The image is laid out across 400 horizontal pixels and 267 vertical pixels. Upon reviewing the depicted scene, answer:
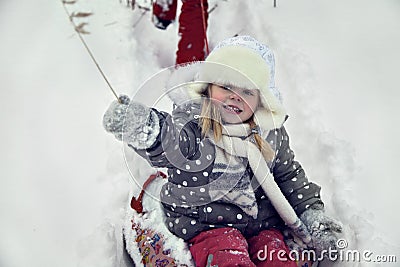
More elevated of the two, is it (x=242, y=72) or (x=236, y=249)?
(x=242, y=72)

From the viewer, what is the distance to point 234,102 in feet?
1.63

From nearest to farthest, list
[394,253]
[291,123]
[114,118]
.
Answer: [114,118] < [394,253] < [291,123]

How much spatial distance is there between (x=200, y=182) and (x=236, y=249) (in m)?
0.07

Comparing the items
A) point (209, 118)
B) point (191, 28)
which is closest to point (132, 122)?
point (209, 118)

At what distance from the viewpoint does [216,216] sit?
546mm

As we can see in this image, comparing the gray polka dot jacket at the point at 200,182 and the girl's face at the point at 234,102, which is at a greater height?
the girl's face at the point at 234,102

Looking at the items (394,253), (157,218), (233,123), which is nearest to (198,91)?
(233,123)

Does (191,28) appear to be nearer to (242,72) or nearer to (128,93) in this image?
(128,93)

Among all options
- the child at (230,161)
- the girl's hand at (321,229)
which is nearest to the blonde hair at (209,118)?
the child at (230,161)

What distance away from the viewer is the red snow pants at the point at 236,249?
52 cm

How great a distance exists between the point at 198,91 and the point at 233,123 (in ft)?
0.13

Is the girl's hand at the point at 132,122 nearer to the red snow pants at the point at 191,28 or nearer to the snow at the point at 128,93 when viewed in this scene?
the snow at the point at 128,93

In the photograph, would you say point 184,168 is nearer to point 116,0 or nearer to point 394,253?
point 394,253

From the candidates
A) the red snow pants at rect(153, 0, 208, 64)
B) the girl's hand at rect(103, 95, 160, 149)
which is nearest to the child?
the girl's hand at rect(103, 95, 160, 149)
